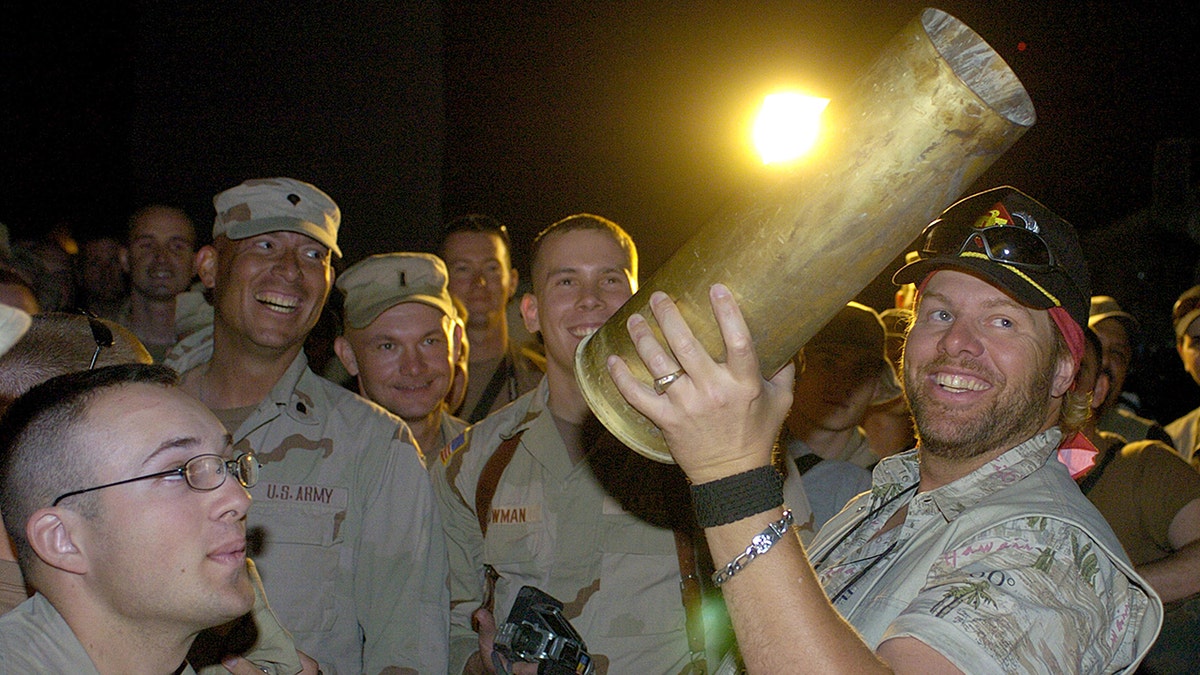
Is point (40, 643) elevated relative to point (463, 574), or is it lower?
elevated

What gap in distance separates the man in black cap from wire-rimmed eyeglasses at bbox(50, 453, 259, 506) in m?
1.04

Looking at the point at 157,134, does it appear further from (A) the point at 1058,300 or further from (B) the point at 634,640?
(A) the point at 1058,300

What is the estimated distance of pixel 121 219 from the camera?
9250 millimetres

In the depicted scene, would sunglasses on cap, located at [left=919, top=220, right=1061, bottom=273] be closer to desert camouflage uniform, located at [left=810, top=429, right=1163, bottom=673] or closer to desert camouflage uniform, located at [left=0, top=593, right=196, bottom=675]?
desert camouflage uniform, located at [left=810, top=429, right=1163, bottom=673]

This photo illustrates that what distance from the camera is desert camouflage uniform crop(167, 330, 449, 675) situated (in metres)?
3.23

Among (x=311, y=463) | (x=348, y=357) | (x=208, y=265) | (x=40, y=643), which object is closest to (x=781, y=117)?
(x=348, y=357)

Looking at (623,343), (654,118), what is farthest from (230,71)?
(623,343)

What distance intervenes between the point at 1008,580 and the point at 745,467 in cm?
56

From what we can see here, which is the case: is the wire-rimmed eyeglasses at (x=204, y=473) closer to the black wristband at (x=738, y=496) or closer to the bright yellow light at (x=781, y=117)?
the black wristband at (x=738, y=496)

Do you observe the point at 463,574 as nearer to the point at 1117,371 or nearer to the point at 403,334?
the point at 403,334

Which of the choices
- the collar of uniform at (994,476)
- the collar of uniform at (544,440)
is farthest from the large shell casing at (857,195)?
the collar of uniform at (544,440)

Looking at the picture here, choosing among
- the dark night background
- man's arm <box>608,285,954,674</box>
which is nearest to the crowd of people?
man's arm <box>608,285,954,674</box>

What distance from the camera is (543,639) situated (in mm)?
2922

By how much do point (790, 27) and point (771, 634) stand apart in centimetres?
809
